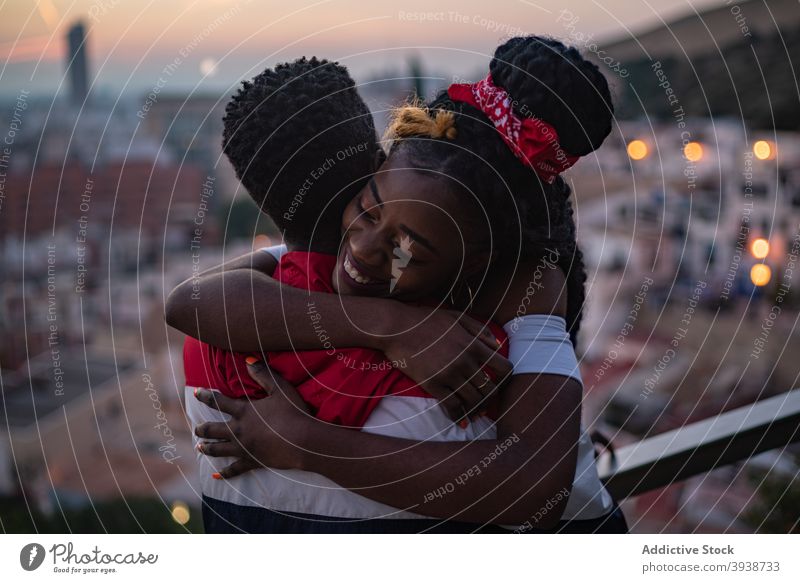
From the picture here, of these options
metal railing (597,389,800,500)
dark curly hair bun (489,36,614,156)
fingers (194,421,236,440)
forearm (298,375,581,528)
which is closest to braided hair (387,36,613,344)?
dark curly hair bun (489,36,614,156)

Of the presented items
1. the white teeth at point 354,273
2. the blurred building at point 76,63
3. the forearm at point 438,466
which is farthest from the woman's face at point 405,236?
the blurred building at point 76,63

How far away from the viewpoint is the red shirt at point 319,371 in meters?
0.55

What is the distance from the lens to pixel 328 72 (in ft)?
1.90

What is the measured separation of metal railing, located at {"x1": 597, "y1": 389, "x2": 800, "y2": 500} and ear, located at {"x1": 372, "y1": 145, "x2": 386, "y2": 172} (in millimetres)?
427

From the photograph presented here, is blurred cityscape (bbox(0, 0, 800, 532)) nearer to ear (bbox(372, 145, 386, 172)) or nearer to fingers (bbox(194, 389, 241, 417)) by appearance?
ear (bbox(372, 145, 386, 172))

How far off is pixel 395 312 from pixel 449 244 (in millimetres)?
59

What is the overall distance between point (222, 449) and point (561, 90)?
339mm

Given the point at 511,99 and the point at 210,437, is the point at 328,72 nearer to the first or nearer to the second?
the point at 511,99

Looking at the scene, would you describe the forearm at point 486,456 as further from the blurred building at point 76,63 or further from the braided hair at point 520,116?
the blurred building at point 76,63

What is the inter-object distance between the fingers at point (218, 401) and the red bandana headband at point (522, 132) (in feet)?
0.86

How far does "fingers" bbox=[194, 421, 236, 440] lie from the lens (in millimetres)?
574

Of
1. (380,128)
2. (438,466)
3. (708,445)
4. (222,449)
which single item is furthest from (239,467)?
(708,445)
